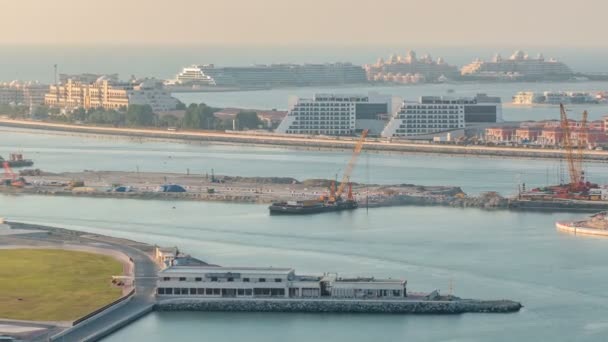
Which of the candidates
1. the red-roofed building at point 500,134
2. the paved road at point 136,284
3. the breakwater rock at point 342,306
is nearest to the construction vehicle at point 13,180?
the paved road at point 136,284

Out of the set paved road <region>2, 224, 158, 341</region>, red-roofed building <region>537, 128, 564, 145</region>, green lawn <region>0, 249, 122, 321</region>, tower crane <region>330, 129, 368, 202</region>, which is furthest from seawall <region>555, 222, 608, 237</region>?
red-roofed building <region>537, 128, 564, 145</region>

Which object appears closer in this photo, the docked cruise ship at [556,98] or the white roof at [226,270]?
the white roof at [226,270]

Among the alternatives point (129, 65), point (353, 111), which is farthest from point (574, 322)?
point (129, 65)

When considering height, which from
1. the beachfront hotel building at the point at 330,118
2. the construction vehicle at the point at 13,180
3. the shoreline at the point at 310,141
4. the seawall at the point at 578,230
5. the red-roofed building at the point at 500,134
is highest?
the beachfront hotel building at the point at 330,118

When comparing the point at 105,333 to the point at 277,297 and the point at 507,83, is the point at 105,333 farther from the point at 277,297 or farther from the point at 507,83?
the point at 507,83

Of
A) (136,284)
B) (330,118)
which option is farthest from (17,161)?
(136,284)

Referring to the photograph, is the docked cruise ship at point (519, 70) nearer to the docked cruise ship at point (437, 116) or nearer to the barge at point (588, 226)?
the docked cruise ship at point (437, 116)

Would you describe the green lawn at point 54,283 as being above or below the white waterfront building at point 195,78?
below

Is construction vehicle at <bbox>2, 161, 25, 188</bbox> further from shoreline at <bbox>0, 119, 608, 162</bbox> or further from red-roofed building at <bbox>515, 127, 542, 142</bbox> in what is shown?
red-roofed building at <bbox>515, 127, 542, 142</bbox>
